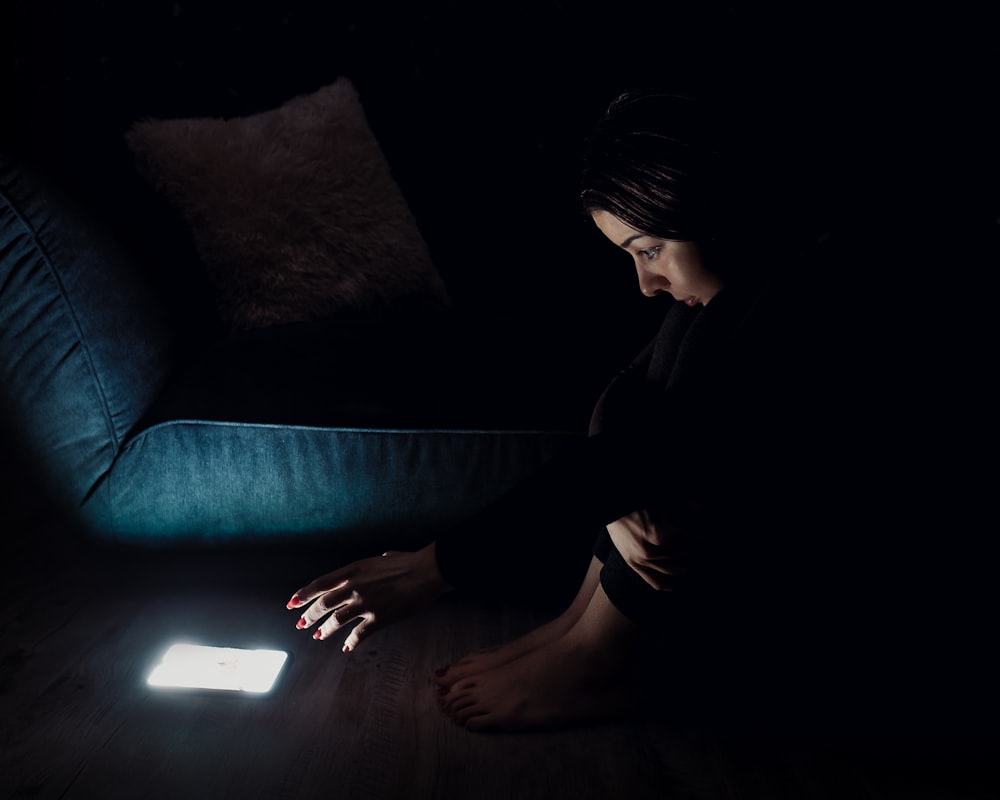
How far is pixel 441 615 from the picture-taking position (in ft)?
4.07

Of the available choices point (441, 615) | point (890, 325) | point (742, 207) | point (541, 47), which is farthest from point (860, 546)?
point (541, 47)

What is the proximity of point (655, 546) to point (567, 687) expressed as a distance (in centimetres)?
28

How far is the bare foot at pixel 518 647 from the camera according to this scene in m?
1.05

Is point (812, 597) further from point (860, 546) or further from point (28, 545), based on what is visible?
point (28, 545)

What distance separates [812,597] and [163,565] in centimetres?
104

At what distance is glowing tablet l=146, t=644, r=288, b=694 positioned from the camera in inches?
41.2

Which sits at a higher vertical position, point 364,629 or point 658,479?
point 658,479

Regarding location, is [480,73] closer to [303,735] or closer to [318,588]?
[318,588]

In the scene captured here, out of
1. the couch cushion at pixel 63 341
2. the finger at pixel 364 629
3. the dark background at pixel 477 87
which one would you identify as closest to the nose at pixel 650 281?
the dark background at pixel 477 87

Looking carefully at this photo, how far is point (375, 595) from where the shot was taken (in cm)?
92

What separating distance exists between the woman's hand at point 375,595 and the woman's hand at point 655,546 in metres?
0.24

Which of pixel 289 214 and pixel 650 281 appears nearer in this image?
pixel 650 281

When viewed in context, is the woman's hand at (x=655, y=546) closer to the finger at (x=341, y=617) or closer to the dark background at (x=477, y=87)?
the finger at (x=341, y=617)

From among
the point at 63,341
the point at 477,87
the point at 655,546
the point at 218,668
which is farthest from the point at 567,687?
the point at 477,87
